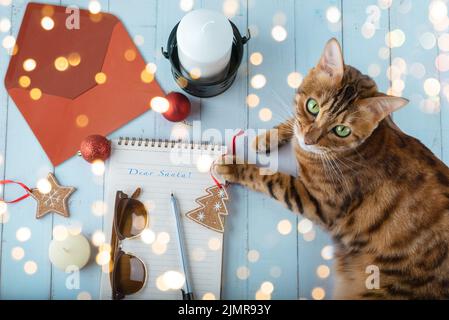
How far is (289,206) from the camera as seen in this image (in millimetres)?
997

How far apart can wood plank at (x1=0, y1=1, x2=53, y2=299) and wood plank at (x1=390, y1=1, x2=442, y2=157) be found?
87 centimetres

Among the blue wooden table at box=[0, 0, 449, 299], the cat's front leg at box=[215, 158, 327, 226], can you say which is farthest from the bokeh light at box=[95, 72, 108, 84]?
the cat's front leg at box=[215, 158, 327, 226]

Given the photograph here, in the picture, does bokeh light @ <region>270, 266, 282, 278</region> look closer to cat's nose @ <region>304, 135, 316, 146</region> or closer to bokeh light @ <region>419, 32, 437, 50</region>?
cat's nose @ <region>304, 135, 316, 146</region>

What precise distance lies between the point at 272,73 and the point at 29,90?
1.88 ft

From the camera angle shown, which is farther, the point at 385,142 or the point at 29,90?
the point at 29,90

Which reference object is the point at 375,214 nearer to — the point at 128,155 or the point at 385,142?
the point at 385,142

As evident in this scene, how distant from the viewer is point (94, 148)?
98 centimetres

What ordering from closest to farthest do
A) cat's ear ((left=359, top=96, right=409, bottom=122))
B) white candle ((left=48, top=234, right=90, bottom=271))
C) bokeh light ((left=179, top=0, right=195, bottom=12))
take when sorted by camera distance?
cat's ear ((left=359, top=96, right=409, bottom=122)) < white candle ((left=48, top=234, right=90, bottom=271)) < bokeh light ((left=179, top=0, right=195, bottom=12))

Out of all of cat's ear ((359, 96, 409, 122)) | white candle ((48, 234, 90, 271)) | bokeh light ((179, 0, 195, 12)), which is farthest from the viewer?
bokeh light ((179, 0, 195, 12))

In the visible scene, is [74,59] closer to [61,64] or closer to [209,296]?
[61,64]

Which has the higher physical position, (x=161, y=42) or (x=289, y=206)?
(x=161, y=42)

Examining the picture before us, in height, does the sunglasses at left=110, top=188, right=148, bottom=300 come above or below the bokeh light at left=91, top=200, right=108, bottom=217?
below

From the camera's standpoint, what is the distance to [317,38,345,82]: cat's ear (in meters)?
0.84

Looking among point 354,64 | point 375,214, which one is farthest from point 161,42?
point 375,214
